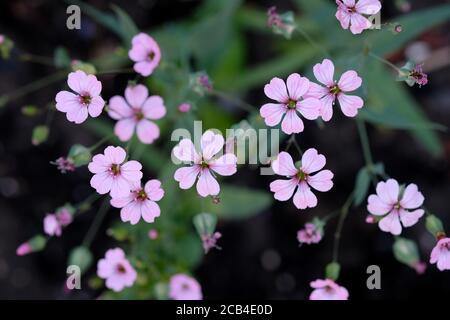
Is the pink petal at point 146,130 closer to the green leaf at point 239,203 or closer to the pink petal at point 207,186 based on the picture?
the pink petal at point 207,186

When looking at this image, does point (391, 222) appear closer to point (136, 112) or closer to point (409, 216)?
point (409, 216)

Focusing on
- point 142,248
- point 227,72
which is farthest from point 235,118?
point 142,248

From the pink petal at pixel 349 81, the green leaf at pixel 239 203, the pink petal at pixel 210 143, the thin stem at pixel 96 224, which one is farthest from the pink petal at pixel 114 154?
the thin stem at pixel 96 224

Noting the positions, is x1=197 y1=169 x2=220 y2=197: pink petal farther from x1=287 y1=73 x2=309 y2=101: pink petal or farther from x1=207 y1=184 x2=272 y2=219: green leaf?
x1=207 y1=184 x2=272 y2=219: green leaf

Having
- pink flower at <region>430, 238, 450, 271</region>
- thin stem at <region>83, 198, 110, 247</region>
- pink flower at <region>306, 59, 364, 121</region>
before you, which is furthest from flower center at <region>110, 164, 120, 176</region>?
thin stem at <region>83, 198, 110, 247</region>

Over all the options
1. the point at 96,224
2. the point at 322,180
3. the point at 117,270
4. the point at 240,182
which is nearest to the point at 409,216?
the point at 322,180
